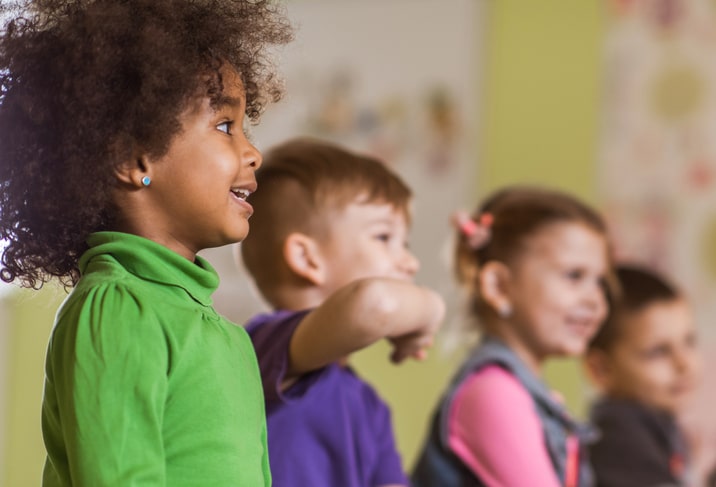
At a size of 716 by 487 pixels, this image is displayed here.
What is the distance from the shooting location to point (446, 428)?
1523 millimetres

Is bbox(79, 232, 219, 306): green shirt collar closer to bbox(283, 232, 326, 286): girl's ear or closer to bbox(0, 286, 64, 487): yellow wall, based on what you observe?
bbox(283, 232, 326, 286): girl's ear

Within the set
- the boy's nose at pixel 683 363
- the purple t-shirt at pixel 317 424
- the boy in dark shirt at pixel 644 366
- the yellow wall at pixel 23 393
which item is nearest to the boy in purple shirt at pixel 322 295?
the purple t-shirt at pixel 317 424

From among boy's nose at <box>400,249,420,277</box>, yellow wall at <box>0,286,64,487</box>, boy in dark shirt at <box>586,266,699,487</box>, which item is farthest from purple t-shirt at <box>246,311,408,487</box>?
yellow wall at <box>0,286,64,487</box>

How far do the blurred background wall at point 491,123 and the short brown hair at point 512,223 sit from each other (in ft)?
3.18

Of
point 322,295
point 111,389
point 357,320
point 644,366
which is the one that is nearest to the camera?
point 111,389

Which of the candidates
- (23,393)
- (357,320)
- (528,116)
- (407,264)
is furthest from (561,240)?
(23,393)

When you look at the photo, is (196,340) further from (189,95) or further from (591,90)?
(591,90)

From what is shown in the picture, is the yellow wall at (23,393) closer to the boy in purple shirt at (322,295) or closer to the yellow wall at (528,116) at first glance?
the yellow wall at (528,116)

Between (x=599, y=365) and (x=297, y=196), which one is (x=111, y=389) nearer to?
(x=297, y=196)

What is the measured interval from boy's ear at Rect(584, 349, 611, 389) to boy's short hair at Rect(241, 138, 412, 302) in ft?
3.35

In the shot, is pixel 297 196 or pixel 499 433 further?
pixel 499 433

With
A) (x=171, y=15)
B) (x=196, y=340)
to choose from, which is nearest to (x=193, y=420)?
(x=196, y=340)

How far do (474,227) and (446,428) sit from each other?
35cm

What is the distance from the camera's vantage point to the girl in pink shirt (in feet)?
4.89
